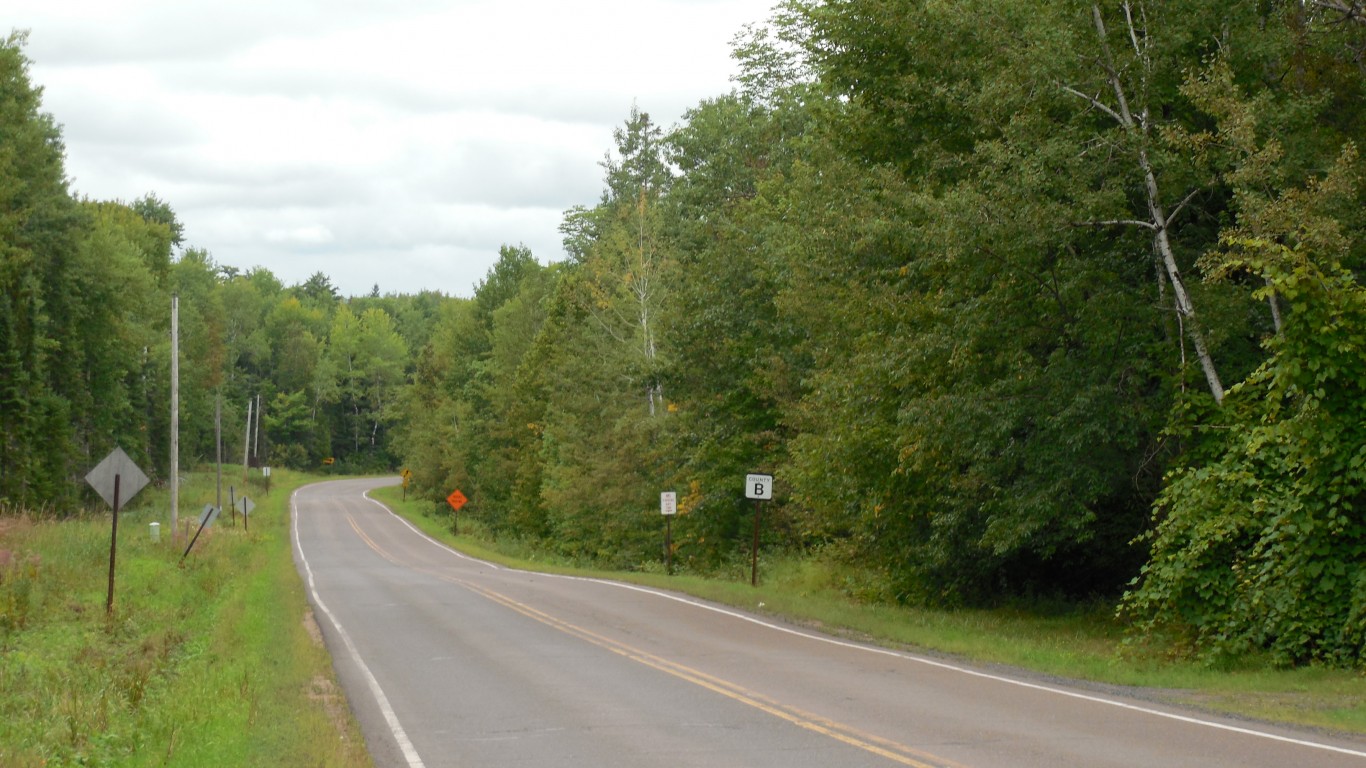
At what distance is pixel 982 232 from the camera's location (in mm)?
16734

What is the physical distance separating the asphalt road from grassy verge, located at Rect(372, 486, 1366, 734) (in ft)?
2.43

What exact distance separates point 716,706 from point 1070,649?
6.62 meters

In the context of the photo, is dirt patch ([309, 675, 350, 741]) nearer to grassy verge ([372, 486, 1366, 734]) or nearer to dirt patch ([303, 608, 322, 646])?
dirt patch ([303, 608, 322, 646])

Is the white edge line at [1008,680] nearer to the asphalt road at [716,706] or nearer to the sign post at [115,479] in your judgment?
the asphalt road at [716,706]

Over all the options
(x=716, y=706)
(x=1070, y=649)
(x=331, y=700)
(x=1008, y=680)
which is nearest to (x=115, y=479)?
(x=331, y=700)

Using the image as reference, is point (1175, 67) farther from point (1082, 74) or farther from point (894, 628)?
point (894, 628)

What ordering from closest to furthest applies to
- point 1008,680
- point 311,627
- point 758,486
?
point 1008,680, point 311,627, point 758,486

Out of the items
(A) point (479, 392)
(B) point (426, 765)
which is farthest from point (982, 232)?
(A) point (479, 392)

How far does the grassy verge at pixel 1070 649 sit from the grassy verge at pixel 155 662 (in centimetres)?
799

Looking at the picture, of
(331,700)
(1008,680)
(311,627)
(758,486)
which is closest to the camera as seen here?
(331,700)

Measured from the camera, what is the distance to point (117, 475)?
20.0m

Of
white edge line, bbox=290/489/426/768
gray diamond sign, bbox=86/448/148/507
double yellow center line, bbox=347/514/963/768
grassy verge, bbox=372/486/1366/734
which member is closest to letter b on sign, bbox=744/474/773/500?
grassy verge, bbox=372/486/1366/734

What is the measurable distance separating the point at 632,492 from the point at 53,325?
30.8 metres

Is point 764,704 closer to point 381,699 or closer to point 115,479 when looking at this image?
point 381,699
